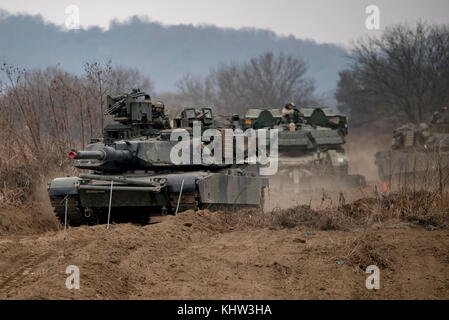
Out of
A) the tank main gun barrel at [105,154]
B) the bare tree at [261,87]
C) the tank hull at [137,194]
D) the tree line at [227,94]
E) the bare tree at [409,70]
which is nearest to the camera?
the tank main gun barrel at [105,154]

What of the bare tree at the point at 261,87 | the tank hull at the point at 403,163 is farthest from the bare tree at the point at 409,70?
the tank hull at the point at 403,163

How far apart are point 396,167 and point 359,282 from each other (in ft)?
52.6

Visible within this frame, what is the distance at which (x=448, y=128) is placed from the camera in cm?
2244

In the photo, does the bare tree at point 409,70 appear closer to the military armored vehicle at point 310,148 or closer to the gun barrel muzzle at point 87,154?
the military armored vehicle at point 310,148

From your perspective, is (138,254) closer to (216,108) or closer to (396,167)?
(396,167)

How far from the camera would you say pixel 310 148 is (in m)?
21.6

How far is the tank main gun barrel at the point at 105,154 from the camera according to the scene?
10337mm

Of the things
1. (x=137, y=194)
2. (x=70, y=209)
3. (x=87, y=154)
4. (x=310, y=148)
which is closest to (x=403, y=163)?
(x=310, y=148)

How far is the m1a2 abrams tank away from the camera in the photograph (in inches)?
436

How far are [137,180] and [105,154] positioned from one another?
703 millimetres

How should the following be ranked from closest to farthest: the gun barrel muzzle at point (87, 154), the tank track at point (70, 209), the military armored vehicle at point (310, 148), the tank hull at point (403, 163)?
the gun barrel muzzle at point (87, 154), the tank track at point (70, 209), the tank hull at point (403, 163), the military armored vehicle at point (310, 148)

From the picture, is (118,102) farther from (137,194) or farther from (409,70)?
(409,70)

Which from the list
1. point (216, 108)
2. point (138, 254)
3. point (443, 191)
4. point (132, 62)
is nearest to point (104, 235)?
point (138, 254)

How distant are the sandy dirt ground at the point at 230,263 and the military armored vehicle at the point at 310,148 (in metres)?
10.6
